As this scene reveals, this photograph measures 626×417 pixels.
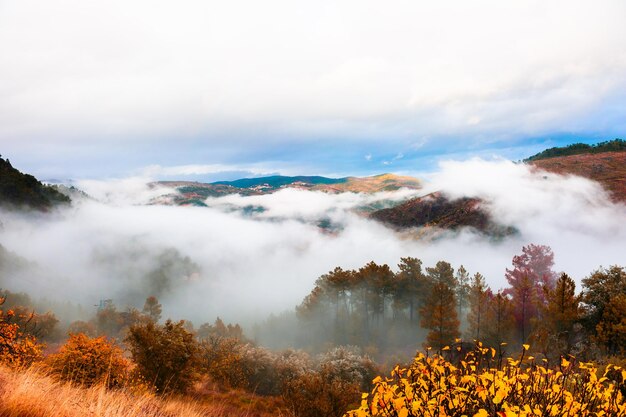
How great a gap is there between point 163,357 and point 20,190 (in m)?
180

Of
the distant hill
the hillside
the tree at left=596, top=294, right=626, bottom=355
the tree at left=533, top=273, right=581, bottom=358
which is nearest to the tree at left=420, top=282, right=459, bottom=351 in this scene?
the tree at left=533, top=273, right=581, bottom=358

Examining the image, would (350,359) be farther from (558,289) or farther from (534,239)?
(534,239)

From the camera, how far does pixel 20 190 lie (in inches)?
6024

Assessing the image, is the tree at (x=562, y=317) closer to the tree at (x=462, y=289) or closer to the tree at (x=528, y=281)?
the tree at (x=528, y=281)

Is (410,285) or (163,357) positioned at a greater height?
(163,357)

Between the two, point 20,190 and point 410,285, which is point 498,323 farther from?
point 20,190

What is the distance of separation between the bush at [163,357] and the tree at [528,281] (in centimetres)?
4908

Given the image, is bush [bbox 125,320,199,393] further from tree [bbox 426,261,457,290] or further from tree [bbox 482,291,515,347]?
tree [bbox 426,261,457,290]

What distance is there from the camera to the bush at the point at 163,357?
806 inches

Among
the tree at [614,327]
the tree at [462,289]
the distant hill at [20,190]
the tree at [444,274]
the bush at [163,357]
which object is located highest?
the distant hill at [20,190]

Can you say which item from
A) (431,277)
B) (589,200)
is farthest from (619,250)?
(431,277)

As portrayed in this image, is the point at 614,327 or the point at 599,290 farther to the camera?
the point at 599,290

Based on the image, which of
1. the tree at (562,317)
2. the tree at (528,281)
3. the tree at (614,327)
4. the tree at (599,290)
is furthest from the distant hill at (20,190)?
the tree at (614,327)

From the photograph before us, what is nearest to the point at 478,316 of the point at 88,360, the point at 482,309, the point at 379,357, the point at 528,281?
the point at 482,309
